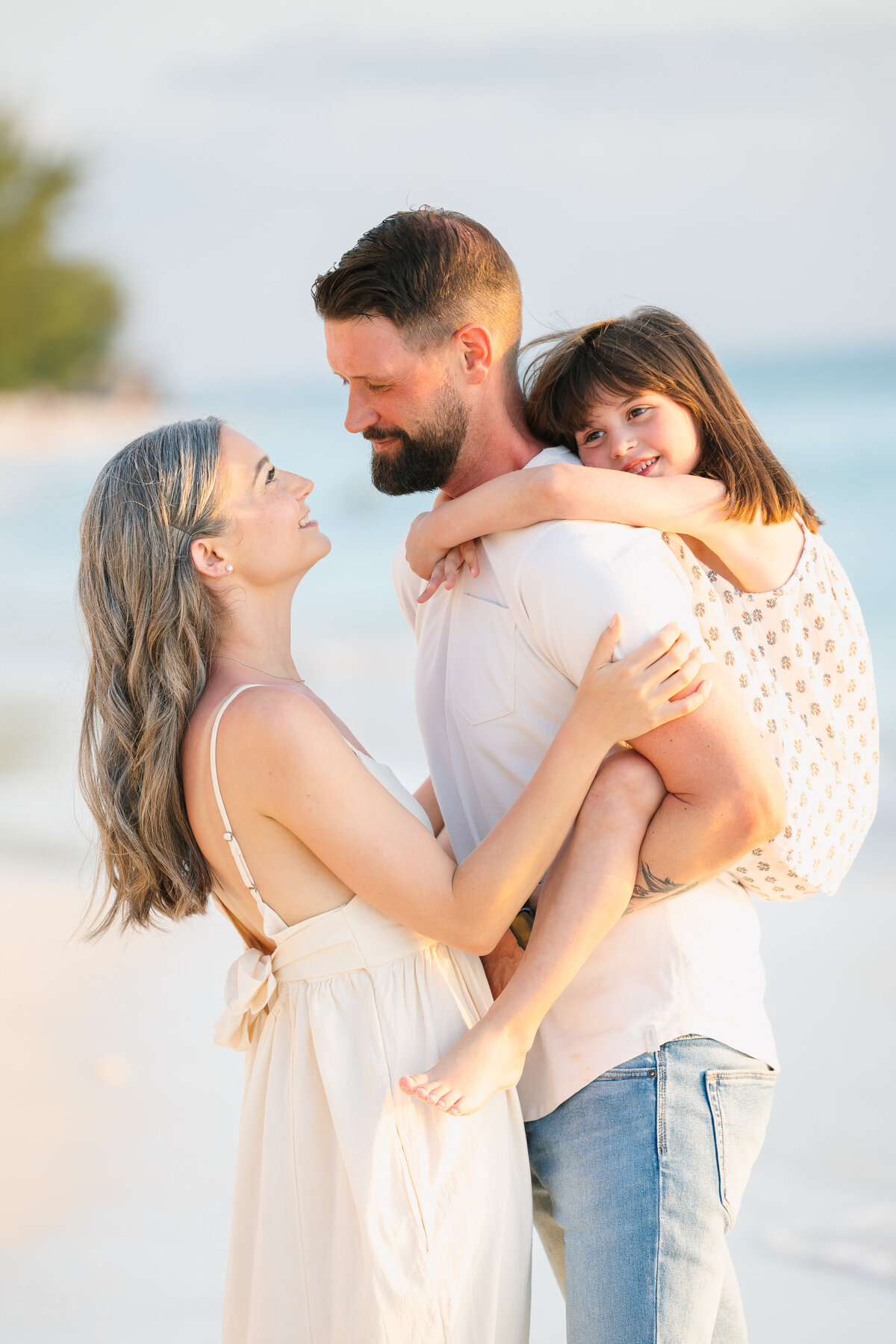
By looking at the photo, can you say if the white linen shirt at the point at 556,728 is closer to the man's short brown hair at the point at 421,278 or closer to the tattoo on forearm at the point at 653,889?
the tattoo on forearm at the point at 653,889

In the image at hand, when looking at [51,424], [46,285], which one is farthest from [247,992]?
[46,285]

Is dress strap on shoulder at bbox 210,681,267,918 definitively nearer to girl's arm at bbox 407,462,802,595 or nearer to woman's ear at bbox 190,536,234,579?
woman's ear at bbox 190,536,234,579

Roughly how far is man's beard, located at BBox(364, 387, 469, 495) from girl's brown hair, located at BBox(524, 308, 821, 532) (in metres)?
0.18

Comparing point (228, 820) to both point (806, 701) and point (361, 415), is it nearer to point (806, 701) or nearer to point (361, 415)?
point (361, 415)

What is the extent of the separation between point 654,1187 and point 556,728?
2.16ft

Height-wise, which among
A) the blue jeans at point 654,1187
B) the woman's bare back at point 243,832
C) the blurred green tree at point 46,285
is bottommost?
the blue jeans at point 654,1187

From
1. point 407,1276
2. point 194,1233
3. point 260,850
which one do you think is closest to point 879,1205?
point 194,1233

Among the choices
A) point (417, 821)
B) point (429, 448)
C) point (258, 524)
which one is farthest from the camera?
point (429, 448)

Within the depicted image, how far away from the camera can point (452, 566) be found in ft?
6.49

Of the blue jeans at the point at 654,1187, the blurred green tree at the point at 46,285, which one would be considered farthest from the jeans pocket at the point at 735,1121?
the blurred green tree at the point at 46,285

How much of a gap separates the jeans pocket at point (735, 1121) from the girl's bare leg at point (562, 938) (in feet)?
0.91

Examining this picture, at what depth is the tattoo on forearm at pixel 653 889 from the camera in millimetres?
1726

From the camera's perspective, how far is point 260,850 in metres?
1.80

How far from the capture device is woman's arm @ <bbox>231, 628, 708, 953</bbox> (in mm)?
1676
